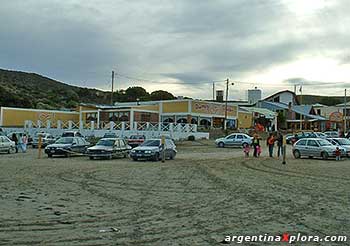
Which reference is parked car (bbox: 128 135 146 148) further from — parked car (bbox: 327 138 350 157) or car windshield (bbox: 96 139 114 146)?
parked car (bbox: 327 138 350 157)

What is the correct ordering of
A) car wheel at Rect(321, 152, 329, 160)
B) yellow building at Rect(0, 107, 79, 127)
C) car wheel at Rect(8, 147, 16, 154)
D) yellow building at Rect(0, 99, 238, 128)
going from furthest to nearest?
yellow building at Rect(0, 107, 79, 127) < yellow building at Rect(0, 99, 238, 128) < car wheel at Rect(8, 147, 16, 154) < car wheel at Rect(321, 152, 329, 160)

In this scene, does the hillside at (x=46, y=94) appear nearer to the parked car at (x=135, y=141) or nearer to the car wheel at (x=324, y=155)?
the parked car at (x=135, y=141)

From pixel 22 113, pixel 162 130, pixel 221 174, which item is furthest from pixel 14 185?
pixel 22 113

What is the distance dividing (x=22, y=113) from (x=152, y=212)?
195ft

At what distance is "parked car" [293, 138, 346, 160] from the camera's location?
32062 millimetres

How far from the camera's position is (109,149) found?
30.8m

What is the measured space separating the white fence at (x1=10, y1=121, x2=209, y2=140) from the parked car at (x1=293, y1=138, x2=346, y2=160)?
21268mm

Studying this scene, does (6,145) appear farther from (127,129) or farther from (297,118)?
(297,118)

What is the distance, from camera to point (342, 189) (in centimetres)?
1539

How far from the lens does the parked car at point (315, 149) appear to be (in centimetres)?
3206

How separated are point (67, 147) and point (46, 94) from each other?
9382 centimetres

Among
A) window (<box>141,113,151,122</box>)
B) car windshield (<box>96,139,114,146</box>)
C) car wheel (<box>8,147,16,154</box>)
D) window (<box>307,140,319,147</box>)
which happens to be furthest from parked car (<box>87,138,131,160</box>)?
window (<box>141,113,151,122</box>)

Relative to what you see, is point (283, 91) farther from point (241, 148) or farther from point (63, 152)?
point (63, 152)

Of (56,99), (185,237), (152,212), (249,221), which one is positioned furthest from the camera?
(56,99)
